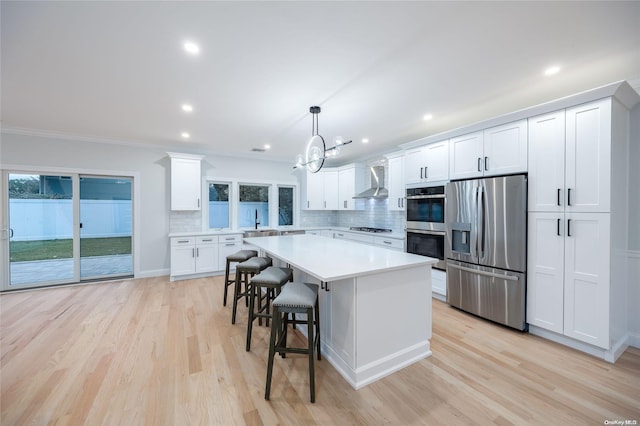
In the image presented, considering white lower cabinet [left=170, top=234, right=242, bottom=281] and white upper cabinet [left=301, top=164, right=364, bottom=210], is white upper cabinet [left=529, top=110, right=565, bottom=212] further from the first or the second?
white lower cabinet [left=170, top=234, right=242, bottom=281]

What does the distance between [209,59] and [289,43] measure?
779 millimetres

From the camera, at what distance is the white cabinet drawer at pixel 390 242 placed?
442 centimetres

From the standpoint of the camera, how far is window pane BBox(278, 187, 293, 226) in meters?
6.59

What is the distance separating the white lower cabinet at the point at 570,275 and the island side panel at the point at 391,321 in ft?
4.38

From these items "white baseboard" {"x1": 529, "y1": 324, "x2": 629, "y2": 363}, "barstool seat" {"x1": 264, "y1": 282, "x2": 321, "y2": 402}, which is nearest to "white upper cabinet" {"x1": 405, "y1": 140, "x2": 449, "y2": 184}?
"white baseboard" {"x1": 529, "y1": 324, "x2": 629, "y2": 363}

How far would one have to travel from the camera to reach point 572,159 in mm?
2461

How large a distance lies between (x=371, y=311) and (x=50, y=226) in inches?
233

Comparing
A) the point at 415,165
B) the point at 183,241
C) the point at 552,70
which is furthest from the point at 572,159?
the point at 183,241

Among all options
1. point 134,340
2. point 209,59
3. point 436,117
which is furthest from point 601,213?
point 134,340

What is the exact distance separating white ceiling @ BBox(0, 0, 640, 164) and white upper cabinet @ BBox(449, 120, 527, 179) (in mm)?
397

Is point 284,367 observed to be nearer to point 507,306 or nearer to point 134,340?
point 134,340

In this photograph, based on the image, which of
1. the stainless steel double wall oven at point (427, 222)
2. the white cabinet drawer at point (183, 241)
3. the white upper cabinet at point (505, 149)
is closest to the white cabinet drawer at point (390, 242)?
the stainless steel double wall oven at point (427, 222)

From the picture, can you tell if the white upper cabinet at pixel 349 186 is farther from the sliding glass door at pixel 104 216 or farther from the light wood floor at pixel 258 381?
the sliding glass door at pixel 104 216

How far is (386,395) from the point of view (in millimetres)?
1878
